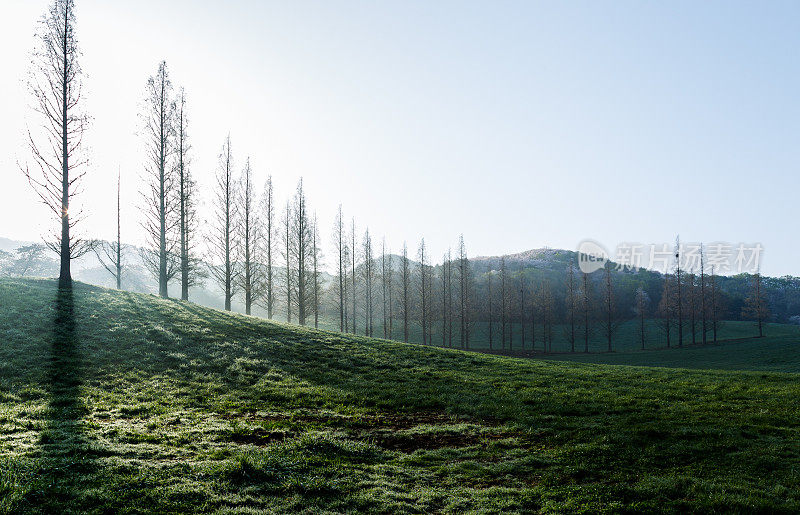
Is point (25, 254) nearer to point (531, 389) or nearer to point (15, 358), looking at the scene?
point (15, 358)

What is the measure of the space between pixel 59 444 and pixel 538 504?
34.2 feet

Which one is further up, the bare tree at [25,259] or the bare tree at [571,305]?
the bare tree at [25,259]

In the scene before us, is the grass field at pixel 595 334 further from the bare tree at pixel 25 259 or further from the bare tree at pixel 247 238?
the bare tree at pixel 25 259

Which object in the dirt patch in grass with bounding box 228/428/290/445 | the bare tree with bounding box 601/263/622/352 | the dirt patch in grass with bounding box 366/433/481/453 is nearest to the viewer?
the dirt patch in grass with bounding box 228/428/290/445

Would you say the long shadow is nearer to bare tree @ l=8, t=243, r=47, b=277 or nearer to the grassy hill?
the grassy hill

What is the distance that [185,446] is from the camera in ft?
32.3

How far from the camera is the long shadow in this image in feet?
22.2

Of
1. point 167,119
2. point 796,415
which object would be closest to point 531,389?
point 796,415
